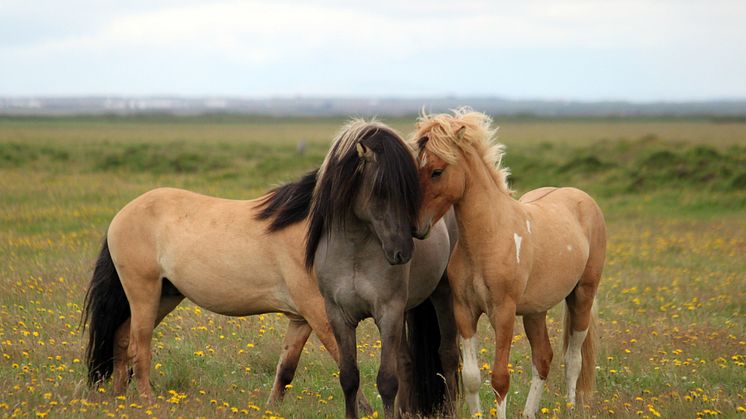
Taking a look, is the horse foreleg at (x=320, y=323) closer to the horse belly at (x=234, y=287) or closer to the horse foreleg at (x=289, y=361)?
the horse belly at (x=234, y=287)

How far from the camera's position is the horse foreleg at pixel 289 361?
6.40m

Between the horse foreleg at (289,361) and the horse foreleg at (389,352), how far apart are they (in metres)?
1.21

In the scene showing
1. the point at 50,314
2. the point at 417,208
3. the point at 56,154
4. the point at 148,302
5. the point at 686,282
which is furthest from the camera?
the point at 56,154

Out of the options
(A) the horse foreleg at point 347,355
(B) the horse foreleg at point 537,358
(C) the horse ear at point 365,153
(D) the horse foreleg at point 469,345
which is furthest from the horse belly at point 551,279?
(C) the horse ear at point 365,153

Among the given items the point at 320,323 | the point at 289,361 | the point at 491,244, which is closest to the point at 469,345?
the point at 491,244

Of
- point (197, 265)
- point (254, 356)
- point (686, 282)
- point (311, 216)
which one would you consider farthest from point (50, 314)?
point (686, 282)

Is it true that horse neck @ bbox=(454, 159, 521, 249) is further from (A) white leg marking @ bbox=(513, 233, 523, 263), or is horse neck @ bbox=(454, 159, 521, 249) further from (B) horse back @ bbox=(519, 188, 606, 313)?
(B) horse back @ bbox=(519, 188, 606, 313)

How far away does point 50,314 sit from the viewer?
8422 mm

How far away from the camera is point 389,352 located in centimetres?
528

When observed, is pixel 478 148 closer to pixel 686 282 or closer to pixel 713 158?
pixel 686 282

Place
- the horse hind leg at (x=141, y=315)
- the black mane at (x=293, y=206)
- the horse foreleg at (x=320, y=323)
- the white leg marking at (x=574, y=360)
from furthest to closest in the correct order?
the white leg marking at (x=574, y=360) → the horse hind leg at (x=141, y=315) → the black mane at (x=293, y=206) → the horse foreleg at (x=320, y=323)

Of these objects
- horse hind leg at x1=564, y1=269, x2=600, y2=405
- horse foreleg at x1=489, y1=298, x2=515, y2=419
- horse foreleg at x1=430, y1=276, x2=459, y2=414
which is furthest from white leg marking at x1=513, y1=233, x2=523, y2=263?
horse hind leg at x1=564, y1=269, x2=600, y2=405

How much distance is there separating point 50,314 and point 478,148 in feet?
16.4

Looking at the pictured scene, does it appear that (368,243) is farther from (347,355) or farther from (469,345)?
(469,345)
